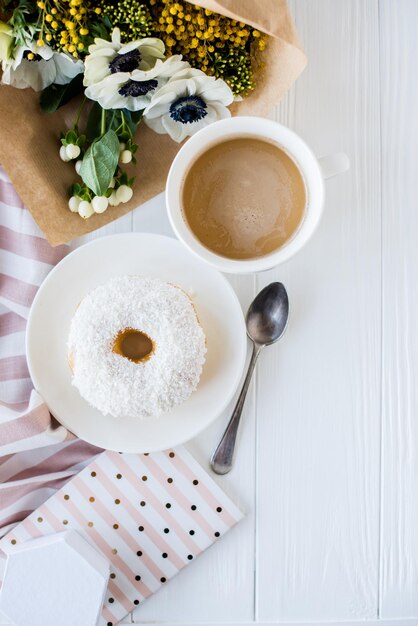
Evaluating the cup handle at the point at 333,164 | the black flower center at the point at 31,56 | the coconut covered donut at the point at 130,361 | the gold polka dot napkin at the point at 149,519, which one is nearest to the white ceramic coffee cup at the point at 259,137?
the cup handle at the point at 333,164

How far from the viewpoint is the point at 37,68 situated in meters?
0.83

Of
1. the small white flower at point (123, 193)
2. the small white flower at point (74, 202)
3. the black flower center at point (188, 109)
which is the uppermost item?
the black flower center at point (188, 109)

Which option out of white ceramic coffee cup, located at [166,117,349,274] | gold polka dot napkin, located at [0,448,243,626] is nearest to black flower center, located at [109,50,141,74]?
white ceramic coffee cup, located at [166,117,349,274]

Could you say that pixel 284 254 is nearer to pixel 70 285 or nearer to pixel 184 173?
pixel 184 173

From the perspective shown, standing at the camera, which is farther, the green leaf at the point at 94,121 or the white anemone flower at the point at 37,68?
the green leaf at the point at 94,121

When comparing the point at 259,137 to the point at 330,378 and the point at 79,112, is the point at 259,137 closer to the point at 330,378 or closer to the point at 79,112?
the point at 79,112

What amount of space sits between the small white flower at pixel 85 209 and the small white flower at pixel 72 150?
0.20 ft

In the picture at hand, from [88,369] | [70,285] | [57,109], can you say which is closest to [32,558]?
[88,369]

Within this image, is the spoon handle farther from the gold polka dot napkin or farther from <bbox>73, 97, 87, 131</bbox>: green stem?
<bbox>73, 97, 87, 131</bbox>: green stem

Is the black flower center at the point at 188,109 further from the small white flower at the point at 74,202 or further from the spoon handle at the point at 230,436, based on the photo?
the spoon handle at the point at 230,436

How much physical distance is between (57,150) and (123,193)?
4.3 inches

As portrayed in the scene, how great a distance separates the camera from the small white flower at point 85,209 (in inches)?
34.5

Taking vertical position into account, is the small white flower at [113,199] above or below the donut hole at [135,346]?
above

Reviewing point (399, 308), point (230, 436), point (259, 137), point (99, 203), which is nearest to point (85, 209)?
point (99, 203)
